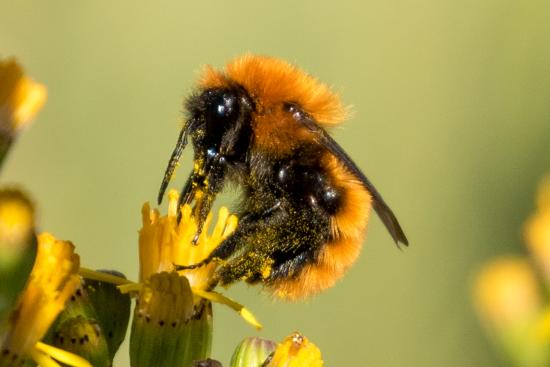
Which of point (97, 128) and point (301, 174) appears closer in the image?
point (301, 174)

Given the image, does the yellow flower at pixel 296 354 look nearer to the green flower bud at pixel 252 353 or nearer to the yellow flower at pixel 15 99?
the green flower bud at pixel 252 353

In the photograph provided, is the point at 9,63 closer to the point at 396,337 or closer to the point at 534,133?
the point at 396,337

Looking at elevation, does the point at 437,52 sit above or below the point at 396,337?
above

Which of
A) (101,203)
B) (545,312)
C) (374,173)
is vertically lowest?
(101,203)

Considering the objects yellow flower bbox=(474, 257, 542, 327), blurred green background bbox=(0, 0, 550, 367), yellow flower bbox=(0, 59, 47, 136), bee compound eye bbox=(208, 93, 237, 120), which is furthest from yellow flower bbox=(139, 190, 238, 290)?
blurred green background bbox=(0, 0, 550, 367)

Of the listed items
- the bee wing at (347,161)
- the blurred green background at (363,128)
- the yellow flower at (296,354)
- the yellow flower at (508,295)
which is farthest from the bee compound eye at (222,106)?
the blurred green background at (363,128)

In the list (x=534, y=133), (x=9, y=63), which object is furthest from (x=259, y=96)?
(x=534, y=133)

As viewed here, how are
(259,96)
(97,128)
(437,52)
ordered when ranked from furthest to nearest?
(437,52) → (97,128) → (259,96)
